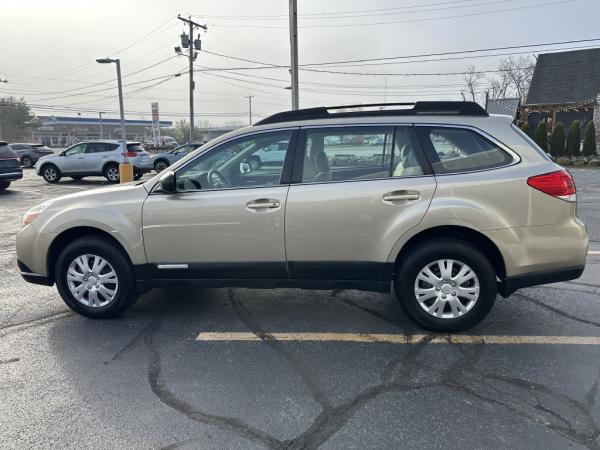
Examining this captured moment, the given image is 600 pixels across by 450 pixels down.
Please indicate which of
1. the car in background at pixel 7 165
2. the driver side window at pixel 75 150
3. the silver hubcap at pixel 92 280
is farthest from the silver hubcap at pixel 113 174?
the silver hubcap at pixel 92 280

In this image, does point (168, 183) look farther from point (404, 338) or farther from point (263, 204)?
point (404, 338)

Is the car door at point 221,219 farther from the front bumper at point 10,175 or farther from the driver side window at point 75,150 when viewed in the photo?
the driver side window at point 75,150

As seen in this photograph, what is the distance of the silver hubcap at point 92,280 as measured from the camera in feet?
13.8

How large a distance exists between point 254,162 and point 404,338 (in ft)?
6.51

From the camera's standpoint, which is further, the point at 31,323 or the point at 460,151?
the point at 31,323

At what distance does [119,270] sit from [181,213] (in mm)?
826

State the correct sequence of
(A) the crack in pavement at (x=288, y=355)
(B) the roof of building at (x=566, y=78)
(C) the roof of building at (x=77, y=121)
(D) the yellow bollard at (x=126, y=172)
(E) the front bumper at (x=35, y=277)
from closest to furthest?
(A) the crack in pavement at (x=288, y=355)
(E) the front bumper at (x=35, y=277)
(D) the yellow bollard at (x=126, y=172)
(B) the roof of building at (x=566, y=78)
(C) the roof of building at (x=77, y=121)

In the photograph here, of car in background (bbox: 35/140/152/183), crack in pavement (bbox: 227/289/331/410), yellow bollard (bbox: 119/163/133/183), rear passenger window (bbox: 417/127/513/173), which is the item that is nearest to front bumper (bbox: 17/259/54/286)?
crack in pavement (bbox: 227/289/331/410)

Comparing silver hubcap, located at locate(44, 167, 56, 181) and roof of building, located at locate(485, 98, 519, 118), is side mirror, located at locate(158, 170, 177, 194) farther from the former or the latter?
roof of building, located at locate(485, 98, 519, 118)

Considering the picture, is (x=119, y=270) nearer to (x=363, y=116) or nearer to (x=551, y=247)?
(x=363, y=116)

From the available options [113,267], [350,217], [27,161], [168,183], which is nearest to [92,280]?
[113,267]

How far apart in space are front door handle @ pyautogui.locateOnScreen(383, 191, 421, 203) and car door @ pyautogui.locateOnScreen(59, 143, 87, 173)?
16.7 metres

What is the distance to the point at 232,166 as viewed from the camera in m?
4.06

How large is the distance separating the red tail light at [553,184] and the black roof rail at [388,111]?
26.9 inches
